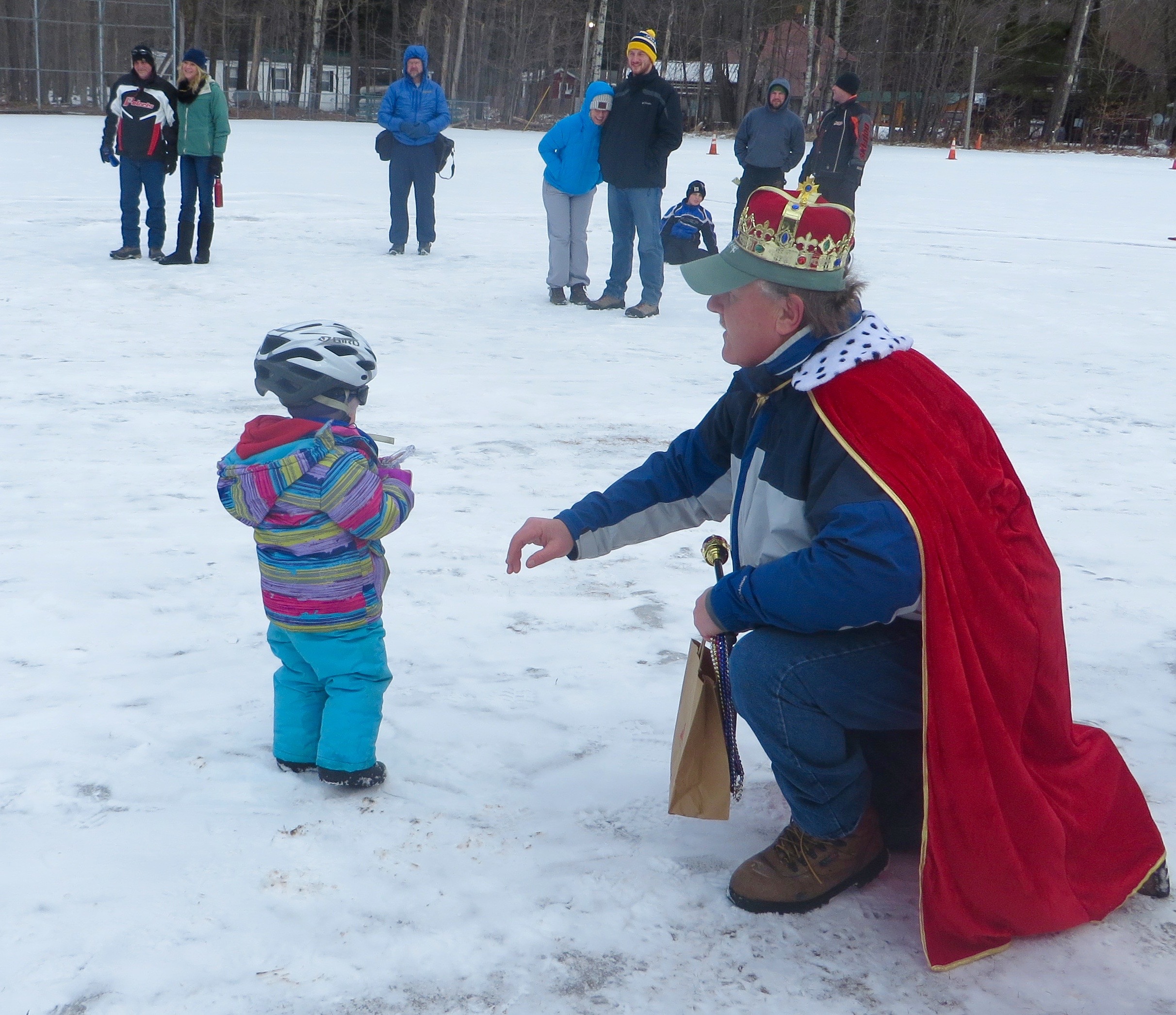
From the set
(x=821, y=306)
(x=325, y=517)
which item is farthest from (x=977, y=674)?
(x=325, y=517)

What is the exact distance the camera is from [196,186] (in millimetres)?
8781

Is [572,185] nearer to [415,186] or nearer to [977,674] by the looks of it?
[415,186]

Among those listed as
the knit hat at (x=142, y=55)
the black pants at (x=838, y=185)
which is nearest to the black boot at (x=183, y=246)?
the knit hat at (x=142, y=55)

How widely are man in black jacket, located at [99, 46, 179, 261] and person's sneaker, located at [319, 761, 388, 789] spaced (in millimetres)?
7206

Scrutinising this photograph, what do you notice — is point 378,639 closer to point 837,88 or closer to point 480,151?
point 837,88

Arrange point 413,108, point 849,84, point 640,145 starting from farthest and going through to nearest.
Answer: point 849,84
point 413,108
point 640,145

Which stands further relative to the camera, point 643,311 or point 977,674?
point 643,311

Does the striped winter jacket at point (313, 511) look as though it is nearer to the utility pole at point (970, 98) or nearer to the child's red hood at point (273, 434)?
the child's red hood at point (273, 434)

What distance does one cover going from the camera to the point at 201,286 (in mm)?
8109

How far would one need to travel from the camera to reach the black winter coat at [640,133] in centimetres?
757

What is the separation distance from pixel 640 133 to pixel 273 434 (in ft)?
19.4

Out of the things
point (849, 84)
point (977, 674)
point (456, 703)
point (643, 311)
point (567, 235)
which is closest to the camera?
point (977, 674)

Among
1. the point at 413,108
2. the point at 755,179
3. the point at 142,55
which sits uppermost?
the point at 142,55

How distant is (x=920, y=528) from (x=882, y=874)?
0.80 m
